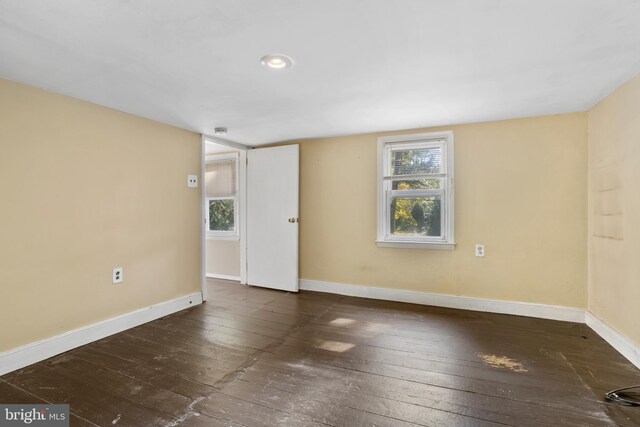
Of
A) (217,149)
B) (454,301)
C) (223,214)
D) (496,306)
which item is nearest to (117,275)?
(223,214)

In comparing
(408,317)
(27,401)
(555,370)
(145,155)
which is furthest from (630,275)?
(145,155)

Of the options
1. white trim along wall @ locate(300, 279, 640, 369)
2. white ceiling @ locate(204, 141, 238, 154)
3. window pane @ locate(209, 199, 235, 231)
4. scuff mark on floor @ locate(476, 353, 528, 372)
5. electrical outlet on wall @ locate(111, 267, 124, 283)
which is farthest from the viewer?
window pane @ locate(209, 199, 235, 231)

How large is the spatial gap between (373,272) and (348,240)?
0.51m

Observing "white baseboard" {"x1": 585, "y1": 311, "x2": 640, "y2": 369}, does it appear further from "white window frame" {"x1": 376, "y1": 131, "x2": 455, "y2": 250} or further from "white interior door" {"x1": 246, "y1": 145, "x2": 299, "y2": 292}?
"white interior door" {"x1": 246, "y1": 145, "x2": 299, "y2": 292}

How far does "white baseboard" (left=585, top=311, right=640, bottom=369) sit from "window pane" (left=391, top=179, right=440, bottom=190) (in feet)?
6.13

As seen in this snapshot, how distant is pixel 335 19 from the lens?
1.54 metres

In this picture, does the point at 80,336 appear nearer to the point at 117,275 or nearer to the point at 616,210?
the point at 117,275

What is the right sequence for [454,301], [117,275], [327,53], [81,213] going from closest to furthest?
[327,53] < [81,213] < [117,275] < [454,301]

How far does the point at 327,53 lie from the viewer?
1869mm

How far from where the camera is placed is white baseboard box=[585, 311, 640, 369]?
222cm

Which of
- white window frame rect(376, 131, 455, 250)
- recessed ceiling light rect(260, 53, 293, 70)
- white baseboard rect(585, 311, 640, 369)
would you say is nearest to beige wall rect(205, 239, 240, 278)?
white window frame rect(376, 131, 455, 250)

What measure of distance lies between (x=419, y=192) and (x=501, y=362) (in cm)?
194

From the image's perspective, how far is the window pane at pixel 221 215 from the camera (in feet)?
16.7

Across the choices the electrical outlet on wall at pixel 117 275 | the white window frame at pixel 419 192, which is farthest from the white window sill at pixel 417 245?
the electrical outlet on wall at pixel 117 275
